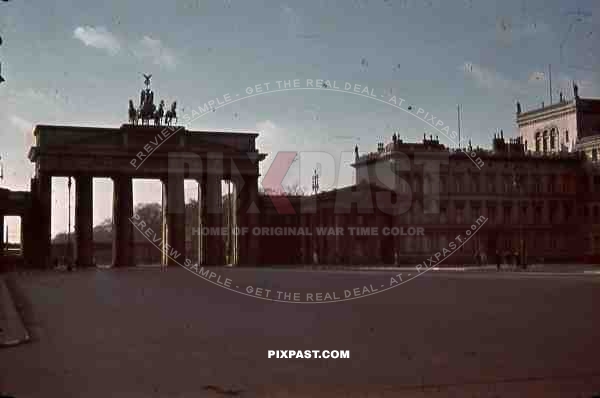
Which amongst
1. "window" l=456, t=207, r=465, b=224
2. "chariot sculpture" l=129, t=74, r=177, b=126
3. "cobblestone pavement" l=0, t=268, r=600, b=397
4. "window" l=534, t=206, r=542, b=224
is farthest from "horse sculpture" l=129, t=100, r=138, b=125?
"cobblestone pavement" l=0, t=268, r=600, b=397

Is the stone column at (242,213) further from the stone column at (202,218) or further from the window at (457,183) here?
the window at (457,183)

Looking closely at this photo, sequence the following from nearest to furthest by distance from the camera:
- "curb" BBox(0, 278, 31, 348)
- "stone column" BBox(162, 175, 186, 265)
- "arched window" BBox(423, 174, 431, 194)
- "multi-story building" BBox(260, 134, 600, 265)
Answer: "curb" BBox(0, 278, 31, 348)
"stone column" BBox(162, 175, 186, 265)
"multi-story building" BBox(260, 134, 600, 265)
"arched window" BBox(423, 174, 431, 194)

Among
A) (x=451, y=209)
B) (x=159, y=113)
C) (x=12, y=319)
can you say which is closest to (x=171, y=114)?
(x=159, y=113)

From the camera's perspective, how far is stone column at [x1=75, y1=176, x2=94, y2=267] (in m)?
69.9

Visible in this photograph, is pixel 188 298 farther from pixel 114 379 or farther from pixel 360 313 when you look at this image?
pixel 114 379

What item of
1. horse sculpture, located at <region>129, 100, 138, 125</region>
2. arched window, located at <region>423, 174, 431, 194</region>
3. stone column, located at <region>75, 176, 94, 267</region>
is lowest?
stone column, located at <region>75, 176, 94, 267</region>

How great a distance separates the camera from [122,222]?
70750 millimetres

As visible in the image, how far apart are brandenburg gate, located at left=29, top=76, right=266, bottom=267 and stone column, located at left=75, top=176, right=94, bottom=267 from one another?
86mm

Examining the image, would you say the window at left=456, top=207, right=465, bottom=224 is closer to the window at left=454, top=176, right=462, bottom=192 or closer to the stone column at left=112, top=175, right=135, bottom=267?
the window at left=454, top=176, right=462, bottom=192

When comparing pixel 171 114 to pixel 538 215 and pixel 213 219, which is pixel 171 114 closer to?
pixel 213 219

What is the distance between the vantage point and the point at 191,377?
38.4 feet

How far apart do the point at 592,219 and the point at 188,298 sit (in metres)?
63.8

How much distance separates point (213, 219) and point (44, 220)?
14.7 metres

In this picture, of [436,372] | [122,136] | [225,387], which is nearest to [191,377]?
[225,387]
